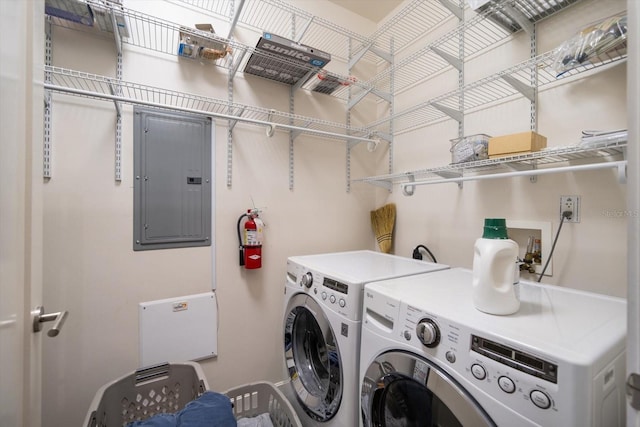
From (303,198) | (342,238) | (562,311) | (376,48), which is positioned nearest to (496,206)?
(562,311)

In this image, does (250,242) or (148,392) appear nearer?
(148,392)

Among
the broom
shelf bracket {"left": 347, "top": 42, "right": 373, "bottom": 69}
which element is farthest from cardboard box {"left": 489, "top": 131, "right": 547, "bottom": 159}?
shelf bracket {"left": 347, "top": 42, "right": 373, "bottom": 69}

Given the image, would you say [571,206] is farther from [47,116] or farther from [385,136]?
[47,116]

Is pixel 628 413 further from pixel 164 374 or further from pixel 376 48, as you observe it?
pixel 376 48

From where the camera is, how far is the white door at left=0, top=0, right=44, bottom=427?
53cm

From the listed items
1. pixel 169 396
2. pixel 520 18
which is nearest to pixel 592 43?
pixel 520 18

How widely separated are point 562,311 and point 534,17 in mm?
1411

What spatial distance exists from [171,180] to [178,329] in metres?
0.89

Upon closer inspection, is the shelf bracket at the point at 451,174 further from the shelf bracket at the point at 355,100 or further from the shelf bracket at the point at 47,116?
the shelf bracket at the point at 47,116

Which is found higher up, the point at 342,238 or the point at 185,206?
the point at 185,206

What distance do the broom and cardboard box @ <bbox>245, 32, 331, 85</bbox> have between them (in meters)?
1.19

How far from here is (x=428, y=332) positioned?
0.76m

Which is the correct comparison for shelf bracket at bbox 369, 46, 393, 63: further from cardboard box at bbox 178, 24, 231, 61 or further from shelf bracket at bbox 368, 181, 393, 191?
cardboard box at bbox 178, 24, 231, 61

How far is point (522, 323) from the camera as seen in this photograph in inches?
27.7
